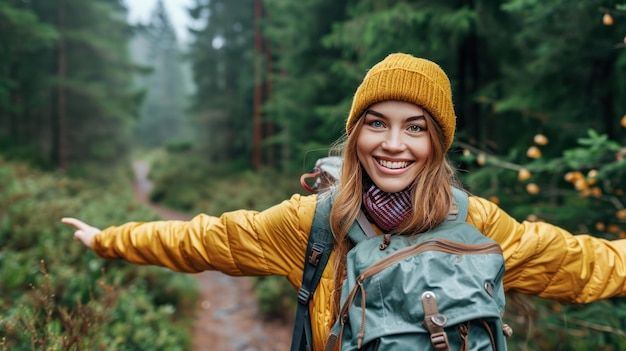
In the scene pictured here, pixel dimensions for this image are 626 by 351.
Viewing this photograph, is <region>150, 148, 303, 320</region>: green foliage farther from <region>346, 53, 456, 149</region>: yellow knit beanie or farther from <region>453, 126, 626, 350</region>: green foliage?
<region>346, 53, 456, 149</region>: yellow knit beanie

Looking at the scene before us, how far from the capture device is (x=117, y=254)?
2213 mm

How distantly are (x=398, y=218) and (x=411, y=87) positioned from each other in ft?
1.87

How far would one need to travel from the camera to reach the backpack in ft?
4.71

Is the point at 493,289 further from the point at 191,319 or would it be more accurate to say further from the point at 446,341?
the point at 191,319

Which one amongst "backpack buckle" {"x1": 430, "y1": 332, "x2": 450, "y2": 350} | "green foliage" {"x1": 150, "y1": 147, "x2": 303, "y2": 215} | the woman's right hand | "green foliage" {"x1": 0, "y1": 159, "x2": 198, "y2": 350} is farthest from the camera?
"green foliage" {"x1": 150, "y1": 147, "x2": 303, "y2": 215}

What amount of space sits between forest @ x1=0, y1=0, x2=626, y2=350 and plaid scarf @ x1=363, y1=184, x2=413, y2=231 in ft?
1.62

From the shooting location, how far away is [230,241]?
205cm

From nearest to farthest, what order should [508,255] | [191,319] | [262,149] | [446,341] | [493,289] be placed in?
[446,341], [493,289], [508,255], [191,319], [262,149]

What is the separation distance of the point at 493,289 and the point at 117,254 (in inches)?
73.5

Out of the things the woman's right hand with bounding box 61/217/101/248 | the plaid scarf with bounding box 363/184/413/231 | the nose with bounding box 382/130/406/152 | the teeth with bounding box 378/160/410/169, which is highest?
the nose with bounding box 382/130/406/152

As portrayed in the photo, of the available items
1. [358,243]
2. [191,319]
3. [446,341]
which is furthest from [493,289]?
[191,319]

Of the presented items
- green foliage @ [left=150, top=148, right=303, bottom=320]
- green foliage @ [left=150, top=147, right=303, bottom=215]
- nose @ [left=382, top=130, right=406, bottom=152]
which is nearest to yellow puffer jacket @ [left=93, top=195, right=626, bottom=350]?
nose @ [left=382, top=130, right=406, bottom=152]

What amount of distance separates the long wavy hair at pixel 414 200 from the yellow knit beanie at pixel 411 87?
2.2 inches

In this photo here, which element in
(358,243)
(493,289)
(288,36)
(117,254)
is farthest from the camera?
(288,36)
